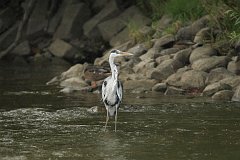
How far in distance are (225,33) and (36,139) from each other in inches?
389

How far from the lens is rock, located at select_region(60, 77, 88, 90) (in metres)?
19.5

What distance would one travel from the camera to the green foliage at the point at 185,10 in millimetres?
23031

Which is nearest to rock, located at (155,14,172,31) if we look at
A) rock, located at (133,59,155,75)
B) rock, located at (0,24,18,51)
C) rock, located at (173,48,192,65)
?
rock, located at (133,59,155,75)

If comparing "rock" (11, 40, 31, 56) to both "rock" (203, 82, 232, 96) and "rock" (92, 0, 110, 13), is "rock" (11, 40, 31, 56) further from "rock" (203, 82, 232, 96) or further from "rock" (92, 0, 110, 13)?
"rock" (203, 82, 232, 96)

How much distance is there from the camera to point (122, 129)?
12.6 metres

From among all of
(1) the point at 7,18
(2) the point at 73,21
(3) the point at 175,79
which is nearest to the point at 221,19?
(3) the point at 175,79

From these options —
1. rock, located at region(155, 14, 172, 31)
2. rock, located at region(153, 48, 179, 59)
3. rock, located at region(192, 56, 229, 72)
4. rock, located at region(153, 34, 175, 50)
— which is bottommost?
rock, located at region(192, 56, 229, 72)

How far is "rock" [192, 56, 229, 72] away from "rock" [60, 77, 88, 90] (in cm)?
329

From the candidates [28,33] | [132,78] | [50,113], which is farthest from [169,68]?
[28,33]

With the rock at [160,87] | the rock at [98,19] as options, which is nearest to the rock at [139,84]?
the rock at [160,87]

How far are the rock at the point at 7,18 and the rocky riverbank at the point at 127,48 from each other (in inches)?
2.6

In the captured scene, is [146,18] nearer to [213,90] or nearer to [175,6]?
[175,6]

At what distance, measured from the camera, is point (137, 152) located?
10.3 m

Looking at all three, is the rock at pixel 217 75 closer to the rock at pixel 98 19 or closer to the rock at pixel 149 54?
the rock at pixel 149 54
